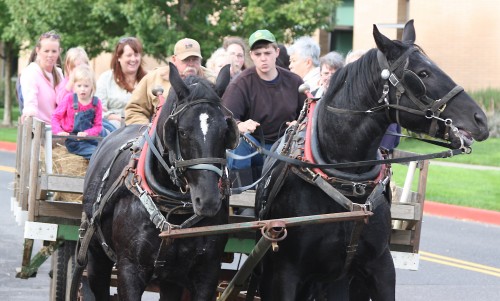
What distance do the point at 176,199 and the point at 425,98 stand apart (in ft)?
5.10

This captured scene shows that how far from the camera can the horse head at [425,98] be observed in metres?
6.10

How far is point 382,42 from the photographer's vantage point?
6.33m

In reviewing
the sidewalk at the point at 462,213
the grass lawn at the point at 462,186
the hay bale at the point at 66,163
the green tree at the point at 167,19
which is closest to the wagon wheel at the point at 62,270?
the hay bale at the point at 66,163

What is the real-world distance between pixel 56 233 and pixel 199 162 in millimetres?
2436

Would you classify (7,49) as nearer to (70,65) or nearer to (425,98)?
(70,65)

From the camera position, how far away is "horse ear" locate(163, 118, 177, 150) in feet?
19.8

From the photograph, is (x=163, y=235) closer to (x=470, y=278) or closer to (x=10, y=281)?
(x=10, y=281)

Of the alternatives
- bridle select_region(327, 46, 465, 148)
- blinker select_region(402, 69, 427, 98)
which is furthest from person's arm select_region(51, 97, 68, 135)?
blinker select_region(402, 69, 427, 98)

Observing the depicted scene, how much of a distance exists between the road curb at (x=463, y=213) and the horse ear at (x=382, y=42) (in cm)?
998

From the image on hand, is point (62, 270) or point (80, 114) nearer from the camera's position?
A: point (62, 270)

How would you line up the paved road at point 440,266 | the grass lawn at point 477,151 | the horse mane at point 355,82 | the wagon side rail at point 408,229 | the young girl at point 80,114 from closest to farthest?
1. the horse mane at point 355,82
2. the wagon side rail at point 408,229
3. the young girl at point 80,114
4. the paved road at point 440,266
5. the grass lawn at point 477,151

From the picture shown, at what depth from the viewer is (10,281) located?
34.8ft

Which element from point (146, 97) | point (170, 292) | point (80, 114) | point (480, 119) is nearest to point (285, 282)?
point (170, 292)

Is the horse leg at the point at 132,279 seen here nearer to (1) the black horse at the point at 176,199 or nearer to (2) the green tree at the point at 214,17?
(1) the black horse at the point at 176,199
